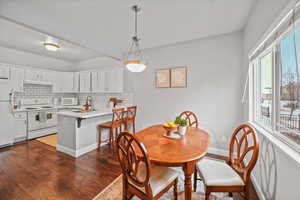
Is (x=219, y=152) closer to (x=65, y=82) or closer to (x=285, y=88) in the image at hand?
(x=285, y=88)

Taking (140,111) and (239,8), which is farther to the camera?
(140,111)

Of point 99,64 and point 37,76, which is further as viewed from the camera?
point 99,64

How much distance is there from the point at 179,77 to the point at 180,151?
214cm

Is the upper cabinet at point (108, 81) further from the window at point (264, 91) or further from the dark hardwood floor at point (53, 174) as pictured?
the window at point (264, 91)

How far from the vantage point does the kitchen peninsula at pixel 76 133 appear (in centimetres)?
261

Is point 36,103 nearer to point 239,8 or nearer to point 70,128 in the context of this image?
point 70,128

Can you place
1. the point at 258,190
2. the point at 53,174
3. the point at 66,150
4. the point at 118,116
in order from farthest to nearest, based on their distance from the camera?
1. the point at 118,116
2. the point at 66,150
3. the point at 53,174
4. the point at 258,190

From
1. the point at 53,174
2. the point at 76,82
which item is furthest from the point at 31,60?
the point at 53,174

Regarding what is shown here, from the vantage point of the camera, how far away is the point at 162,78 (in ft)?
10.7

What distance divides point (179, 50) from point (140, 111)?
76.2 inches

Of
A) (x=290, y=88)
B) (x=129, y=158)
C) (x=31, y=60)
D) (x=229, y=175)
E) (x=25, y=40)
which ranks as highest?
(x=25, y=40)

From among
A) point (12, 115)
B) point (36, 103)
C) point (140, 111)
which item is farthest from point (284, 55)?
point (36, 103)

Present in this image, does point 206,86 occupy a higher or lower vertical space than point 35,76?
lower

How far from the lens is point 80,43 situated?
302 centimetres
